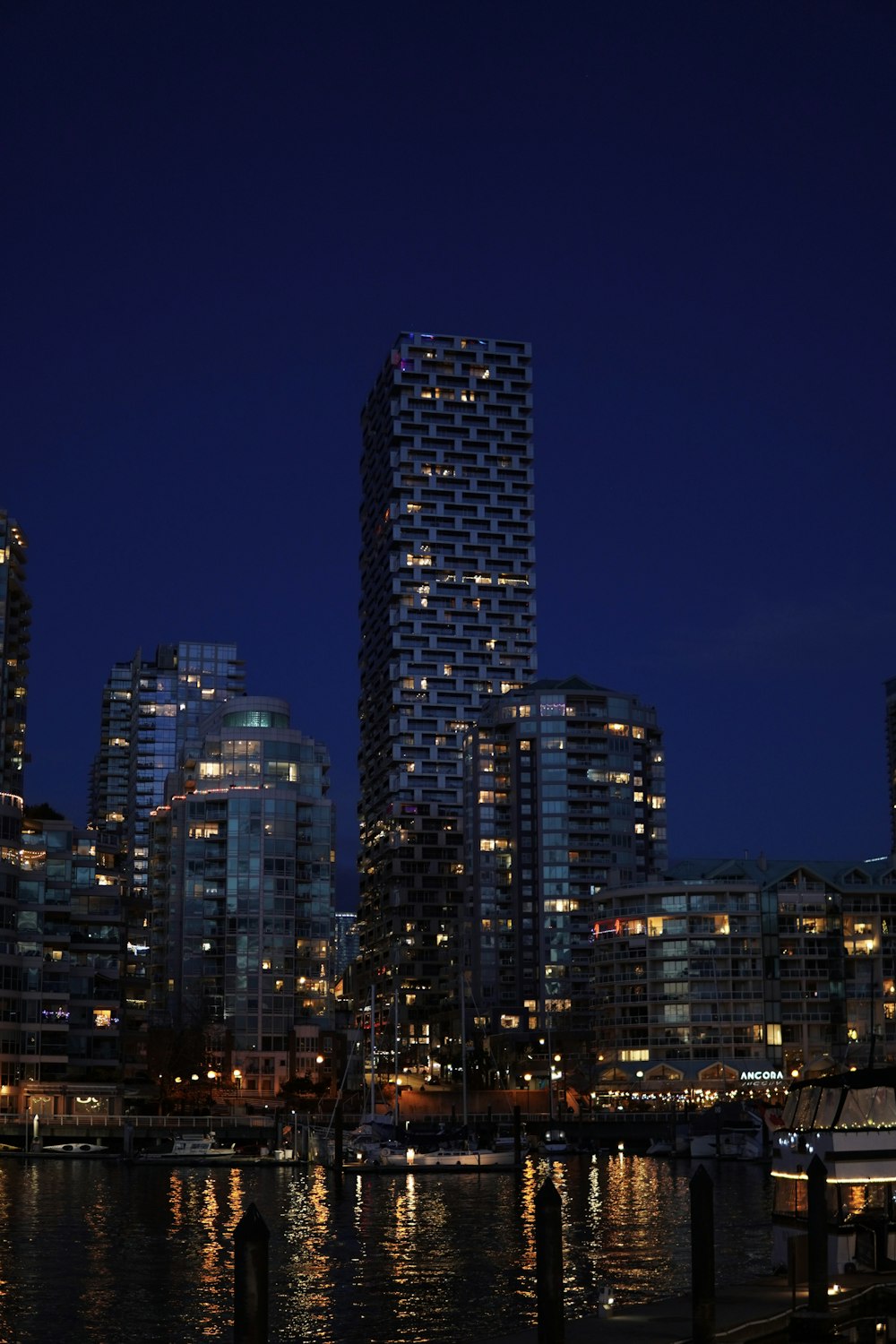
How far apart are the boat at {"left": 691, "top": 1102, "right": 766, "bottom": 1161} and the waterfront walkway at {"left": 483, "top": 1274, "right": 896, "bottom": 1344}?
3772 inches

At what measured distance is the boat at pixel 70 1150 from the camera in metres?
124

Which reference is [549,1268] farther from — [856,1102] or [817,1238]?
[856,1102]

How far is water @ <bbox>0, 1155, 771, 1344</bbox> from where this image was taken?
47562 mm

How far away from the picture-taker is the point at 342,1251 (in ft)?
213

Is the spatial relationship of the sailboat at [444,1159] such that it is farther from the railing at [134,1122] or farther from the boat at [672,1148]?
the railing at [134,1122]

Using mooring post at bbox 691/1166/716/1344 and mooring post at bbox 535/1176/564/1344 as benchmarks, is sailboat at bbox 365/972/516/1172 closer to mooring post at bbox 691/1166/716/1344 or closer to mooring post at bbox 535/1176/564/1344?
mooring post at bbox 691/1166/716/1344

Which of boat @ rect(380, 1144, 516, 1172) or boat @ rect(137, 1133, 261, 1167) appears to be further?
boat @ rect(137, 1133, 261, 1167)

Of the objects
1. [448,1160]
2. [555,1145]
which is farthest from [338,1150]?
[555,1145]

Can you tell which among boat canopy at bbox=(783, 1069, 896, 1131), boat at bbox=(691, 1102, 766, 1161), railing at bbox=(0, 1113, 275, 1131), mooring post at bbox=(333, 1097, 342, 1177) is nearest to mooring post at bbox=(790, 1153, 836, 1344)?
boat canopy at bbox=(783, 1069, 896, 1131)

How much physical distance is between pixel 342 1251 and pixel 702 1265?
34.2m

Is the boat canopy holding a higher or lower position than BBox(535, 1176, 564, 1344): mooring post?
higher

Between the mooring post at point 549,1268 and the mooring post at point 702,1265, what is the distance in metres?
2.93

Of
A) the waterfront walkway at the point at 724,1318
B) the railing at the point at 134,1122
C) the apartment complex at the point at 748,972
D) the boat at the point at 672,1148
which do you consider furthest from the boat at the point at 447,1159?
the waterfront walkway at the point at 724,1318

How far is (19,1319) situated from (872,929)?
146 meters
